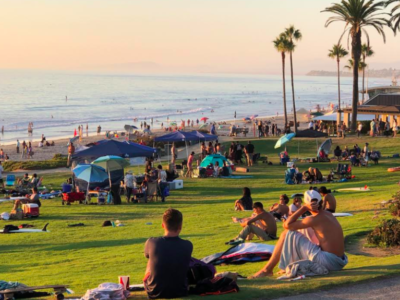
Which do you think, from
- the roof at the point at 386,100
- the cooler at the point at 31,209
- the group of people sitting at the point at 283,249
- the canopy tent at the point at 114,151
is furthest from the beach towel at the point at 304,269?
the roof at the point at 386,100

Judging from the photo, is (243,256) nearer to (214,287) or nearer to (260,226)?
(260,226)

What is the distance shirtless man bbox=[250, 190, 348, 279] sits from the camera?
9391mm

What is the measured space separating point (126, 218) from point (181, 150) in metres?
20.9

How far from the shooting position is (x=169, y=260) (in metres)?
8.14

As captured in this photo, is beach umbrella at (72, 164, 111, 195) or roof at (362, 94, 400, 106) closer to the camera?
beach umbrella at (72, 164, 111, 195)

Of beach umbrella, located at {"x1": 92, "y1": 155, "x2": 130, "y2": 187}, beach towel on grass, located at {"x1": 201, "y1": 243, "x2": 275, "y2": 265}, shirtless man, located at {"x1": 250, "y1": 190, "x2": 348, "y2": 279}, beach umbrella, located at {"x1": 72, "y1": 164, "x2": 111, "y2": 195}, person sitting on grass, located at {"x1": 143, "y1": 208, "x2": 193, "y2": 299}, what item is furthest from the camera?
beach umbrella, located at {"x1": 92, "y1": 155, "x2": 130, "y2": 187}

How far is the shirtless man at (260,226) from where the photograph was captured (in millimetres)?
13452

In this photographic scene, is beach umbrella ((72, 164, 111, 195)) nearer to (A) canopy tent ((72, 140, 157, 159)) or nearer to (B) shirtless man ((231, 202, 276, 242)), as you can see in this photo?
(A) canopy tent ((72, 140, 157, 159))

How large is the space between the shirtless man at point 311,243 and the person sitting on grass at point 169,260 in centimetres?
180

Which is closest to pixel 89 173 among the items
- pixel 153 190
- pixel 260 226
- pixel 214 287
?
pixel 153 190

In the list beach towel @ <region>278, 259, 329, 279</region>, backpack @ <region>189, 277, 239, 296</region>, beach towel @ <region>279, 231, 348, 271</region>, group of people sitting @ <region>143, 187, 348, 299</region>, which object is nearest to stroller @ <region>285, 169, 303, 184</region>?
group of people sitting @ <region>143, 187, 348, 299</region>

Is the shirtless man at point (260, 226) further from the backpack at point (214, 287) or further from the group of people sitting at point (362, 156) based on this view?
the group of people sitting at point (362, 156)

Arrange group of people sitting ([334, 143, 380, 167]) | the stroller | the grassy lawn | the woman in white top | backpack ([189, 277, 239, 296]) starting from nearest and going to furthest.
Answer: backpack ([189, 277, 239, 296]) < the grassy lawn < the woman in white top < the stroller < group of people sitting ([334, 143, 380, 167])

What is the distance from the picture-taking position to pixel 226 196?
83.1 feet
